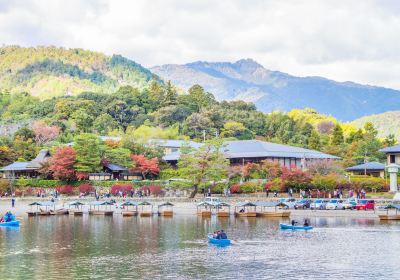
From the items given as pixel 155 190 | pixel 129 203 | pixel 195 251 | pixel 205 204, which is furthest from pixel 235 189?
pixel 195 251

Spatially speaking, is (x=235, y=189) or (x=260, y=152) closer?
(x=235, y=189)

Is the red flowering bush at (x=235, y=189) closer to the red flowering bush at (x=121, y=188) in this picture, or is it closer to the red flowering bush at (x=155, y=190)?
the red flowering bush at (x=155, y=190)

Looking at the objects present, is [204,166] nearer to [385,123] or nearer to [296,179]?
[296,179]

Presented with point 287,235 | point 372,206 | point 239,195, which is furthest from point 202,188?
point 287,235

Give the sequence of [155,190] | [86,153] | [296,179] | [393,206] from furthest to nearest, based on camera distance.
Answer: [86,153], [155,190], [296,179], [393,206]

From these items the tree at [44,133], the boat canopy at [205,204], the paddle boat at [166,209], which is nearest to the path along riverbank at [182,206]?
the paddle boat at [166,209]

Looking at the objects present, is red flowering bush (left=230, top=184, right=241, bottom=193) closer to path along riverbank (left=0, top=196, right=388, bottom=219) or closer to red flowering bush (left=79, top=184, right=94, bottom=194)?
path along riverbank (left=0, top=196, right=388, bottom=219)

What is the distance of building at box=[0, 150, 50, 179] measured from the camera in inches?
3479

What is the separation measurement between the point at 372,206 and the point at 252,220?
40.3 ft

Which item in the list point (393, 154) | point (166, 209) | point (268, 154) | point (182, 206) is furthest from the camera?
point (268, 154)

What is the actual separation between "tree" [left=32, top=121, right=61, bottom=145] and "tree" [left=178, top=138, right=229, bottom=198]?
126 ft

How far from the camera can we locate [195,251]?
4222cm

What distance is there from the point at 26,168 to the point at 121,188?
49.3 ft

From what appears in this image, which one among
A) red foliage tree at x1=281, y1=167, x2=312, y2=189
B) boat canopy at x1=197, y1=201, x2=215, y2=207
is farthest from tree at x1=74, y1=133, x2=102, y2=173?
red foliage tree at x1=281, y1=167, x2=312, y2=189
